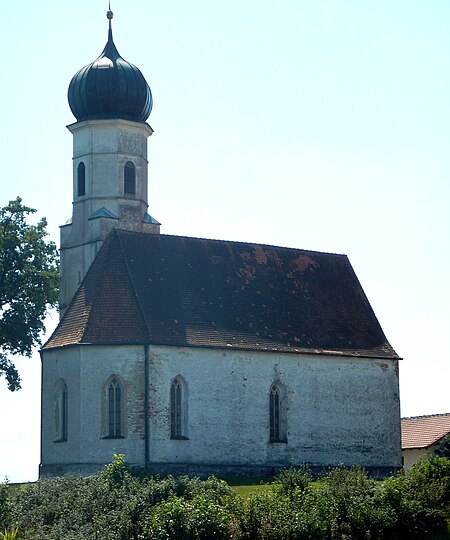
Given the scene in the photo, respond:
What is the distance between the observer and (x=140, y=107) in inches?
2325

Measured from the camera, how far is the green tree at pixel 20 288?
60.6 metres

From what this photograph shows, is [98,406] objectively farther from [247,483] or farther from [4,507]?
[4,507]

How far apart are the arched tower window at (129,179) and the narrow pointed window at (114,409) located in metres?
11.3

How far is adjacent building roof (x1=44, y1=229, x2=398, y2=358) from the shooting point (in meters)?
51.4

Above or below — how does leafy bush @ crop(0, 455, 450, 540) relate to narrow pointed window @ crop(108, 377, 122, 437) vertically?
below

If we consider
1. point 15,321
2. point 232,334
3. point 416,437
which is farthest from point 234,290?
point 416,437

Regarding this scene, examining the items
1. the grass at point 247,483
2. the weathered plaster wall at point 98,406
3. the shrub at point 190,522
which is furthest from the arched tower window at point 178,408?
the shrub at point 190,522

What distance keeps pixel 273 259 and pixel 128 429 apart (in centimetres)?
1223

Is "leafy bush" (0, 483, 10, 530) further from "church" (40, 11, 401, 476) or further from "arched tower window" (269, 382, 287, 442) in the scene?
"arched tower window" (269, 382, 287, 442)

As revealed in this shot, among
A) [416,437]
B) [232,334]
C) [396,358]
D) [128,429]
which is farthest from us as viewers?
[416,437]

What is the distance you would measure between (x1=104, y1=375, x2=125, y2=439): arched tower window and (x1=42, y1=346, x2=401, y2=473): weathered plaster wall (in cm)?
30

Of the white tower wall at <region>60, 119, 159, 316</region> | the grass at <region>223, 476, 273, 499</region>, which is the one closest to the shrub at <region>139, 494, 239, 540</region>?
the grass at <region>223, 476, 273, 499</region>

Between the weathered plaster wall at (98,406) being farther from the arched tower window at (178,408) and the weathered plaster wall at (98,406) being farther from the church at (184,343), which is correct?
the arched tower window at (178,408)

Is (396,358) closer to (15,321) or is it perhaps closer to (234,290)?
(234,290)
